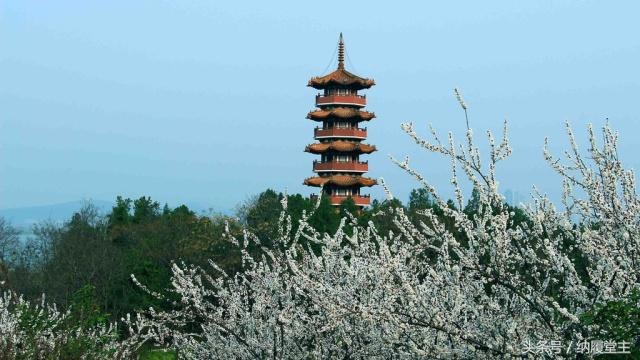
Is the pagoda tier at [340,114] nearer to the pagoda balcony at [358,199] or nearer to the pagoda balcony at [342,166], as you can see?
the pagoda balcony at [342,166]

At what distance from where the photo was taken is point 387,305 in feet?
19.7

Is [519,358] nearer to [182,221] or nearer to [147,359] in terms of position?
[147,359]

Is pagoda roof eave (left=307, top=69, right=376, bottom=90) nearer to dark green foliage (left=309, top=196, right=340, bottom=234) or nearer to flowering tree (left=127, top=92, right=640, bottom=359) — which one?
dark green foliage (left=309, top=196, right=340, bottom=234)

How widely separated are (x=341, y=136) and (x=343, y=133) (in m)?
0.22

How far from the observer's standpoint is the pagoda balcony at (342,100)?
171ft

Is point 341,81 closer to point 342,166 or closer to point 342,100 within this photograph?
point 342,100

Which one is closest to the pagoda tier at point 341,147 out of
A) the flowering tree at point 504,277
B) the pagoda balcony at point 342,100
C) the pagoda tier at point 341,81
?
the pagoda balcony at point 342,100

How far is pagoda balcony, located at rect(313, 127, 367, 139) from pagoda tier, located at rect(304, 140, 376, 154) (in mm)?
398

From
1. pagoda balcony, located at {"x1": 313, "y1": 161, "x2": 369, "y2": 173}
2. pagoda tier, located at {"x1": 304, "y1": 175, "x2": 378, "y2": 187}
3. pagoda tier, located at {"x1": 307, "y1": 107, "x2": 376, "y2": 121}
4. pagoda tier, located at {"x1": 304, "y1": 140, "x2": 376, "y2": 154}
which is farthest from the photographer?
pagoda tier, located at {"x1": 307, "y1": 107, "x2": 376, "y2": 121}

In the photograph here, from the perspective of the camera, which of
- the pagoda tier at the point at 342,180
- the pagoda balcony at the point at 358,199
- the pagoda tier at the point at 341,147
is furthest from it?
the pagoda tier at the point at 341,147

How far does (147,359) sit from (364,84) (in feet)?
123

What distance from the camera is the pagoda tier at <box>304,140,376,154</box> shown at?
5150 cm

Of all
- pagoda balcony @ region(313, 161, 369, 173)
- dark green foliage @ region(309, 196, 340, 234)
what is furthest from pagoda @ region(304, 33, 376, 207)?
dark green foliage @ region(309, 196, 340, 234)

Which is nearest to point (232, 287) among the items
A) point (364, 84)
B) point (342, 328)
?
point (342, 328)
